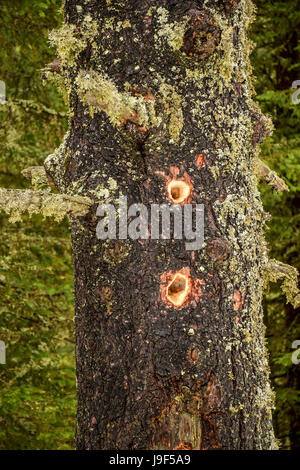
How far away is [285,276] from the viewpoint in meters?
2.67

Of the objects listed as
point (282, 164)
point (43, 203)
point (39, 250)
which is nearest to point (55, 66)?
point (43, 203)

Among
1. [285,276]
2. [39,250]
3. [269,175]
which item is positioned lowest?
[285,276]

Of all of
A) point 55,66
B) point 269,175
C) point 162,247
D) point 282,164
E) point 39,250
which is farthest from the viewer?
point 39,250

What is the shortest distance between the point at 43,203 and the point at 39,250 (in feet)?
14.3

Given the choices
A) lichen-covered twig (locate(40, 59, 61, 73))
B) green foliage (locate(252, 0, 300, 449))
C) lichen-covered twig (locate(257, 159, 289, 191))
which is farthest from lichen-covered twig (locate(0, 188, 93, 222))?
green foliage (locate(252, 0, 300, 449))

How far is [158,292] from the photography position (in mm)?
2221

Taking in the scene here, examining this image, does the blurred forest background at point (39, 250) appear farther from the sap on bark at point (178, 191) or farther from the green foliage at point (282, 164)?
the sap on bark at point (178, 191)

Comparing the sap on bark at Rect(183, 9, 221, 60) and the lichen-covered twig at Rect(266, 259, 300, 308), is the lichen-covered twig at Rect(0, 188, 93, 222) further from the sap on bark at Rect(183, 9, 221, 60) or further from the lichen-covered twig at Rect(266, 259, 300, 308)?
the lichen-covered twig at Rect(266, 259, 300, 308)

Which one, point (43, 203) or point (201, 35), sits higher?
point (201, 35)

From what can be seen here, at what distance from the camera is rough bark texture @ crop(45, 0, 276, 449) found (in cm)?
219

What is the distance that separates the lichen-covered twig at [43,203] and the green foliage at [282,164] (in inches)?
162

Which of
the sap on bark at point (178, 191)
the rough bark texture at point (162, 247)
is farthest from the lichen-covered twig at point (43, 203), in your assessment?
the sap on bark at point (178, 191)

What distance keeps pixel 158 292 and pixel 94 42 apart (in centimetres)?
112

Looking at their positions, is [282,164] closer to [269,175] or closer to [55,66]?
[269,175]
